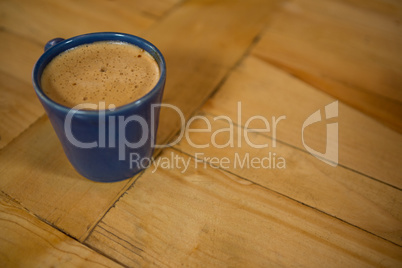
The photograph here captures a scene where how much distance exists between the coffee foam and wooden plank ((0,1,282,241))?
0.12 metres

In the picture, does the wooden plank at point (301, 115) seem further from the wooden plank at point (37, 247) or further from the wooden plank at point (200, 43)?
the wooden plank at point (37, 247)

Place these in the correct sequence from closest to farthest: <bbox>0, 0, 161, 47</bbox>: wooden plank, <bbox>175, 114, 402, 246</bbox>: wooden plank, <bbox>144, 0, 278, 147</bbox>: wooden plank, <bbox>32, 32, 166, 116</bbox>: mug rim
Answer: <bbox>32, 32, 166, 116</bbox>: mug rim < <bbox>175, 114, 402, 246</bbox>: wooden plank < <bbox>144, 0, 278, 147</bbox>: wooden plank < <bbox>0, 0, 161, 47</bbox>: wooden plank

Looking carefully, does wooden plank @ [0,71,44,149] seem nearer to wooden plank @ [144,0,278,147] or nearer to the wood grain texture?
the wood grain texture

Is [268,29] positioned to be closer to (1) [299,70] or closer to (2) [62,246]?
(1) [299,70]

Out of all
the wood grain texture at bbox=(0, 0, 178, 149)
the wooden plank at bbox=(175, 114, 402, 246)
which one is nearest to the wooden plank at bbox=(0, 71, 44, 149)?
the wood grain texture at bbox=(0, 0, 178, 149)

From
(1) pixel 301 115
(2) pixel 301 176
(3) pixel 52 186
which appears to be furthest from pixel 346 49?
(3) pixel 52 186

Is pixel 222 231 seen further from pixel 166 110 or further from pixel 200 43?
pixel 200 43

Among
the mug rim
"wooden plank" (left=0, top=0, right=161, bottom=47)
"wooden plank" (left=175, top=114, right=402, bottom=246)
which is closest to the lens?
the mug rim

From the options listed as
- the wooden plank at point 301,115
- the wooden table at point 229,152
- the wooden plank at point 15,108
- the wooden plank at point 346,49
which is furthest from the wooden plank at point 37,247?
the wooden plank at point 346,49

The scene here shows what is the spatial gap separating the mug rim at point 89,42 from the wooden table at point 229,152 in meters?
0.14

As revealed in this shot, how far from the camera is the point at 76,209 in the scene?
0.46 metres

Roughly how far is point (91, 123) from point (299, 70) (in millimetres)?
444

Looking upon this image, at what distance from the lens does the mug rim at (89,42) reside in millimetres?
374

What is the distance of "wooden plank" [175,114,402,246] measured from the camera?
1.56ft
